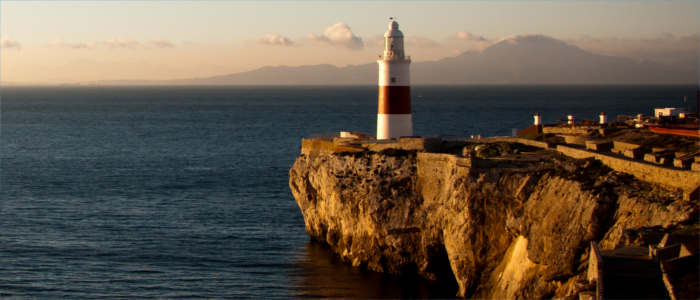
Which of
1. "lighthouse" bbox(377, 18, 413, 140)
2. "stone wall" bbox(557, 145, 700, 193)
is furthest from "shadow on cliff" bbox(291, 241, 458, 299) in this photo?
"lighthouse" bbox(377, 18, 413, 140)

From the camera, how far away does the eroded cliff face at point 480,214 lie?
24.2m

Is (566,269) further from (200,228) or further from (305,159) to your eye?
(200,228)

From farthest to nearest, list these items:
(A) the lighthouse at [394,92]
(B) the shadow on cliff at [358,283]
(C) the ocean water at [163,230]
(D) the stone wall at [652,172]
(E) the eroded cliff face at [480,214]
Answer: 1. (A) the lighthouse at [394,92]
2. (C) the ocean water at [163,230]
3. (B) the shadow on cliff at [358,283]
4. (E) the eroded cliff face at [480,214]
5. (D) the stone wall at [652,172]

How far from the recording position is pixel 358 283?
3319 centimetres

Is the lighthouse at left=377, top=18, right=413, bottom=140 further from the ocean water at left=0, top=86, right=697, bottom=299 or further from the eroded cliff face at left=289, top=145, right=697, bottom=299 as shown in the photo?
the ocean water at left=0, top=86, right=697, bottom=299

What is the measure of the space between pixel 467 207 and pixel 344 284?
596 centimetres

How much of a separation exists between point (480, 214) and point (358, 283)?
231 inches

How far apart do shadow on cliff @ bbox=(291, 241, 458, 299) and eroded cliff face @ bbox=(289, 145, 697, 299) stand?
1.47ft

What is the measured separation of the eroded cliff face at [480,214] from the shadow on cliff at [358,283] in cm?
45

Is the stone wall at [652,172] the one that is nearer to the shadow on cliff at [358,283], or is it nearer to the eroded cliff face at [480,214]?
the eroded cliff face at [480,214]

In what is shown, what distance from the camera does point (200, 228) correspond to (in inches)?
1674

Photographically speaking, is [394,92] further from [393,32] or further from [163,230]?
[163,230]

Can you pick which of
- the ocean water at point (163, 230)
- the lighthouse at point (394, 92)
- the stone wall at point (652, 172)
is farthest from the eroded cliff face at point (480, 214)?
the lighthouse at point (394, 92)

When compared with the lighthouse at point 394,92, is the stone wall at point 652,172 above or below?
below
